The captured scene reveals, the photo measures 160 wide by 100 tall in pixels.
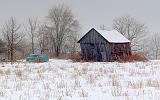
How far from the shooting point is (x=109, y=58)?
3603 cm

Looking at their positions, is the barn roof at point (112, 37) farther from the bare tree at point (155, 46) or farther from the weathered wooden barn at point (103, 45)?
the bare tree at point (155, 46)

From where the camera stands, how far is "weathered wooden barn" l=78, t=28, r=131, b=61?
118ft

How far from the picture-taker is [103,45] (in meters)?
36.8

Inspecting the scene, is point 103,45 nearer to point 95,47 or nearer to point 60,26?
point 95,47

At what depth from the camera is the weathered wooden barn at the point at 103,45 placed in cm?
3609

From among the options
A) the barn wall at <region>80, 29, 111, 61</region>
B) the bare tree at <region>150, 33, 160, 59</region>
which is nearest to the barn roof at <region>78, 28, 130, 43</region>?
the barn wall at <region>80, 29, 111, 61</region>

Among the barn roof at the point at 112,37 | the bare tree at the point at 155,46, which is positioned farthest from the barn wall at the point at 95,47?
the bare tree at the point at 155,46

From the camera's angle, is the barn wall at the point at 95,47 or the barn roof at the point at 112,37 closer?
the barn wall at the point at 95,47

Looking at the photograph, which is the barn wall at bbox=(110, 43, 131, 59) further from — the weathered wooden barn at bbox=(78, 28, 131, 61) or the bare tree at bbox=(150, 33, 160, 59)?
the bare tree at bbox=(150, 33, 160, 59)

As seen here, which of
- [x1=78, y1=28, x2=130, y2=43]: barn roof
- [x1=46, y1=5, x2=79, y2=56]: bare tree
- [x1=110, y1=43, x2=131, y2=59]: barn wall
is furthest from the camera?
[x1=46, y1=5, x2=79, y2=56]: bare tree

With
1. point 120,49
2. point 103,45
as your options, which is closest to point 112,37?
point 103,45

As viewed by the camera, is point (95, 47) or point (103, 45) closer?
point (103, 45)

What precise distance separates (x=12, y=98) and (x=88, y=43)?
30.6m

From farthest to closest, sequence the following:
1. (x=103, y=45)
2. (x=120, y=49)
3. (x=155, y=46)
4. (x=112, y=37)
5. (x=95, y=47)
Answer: (x=155, y=46) < (x=95, y=47) < (x=112, y=37) < (x=120, y=49) < (x=103, y=45)
